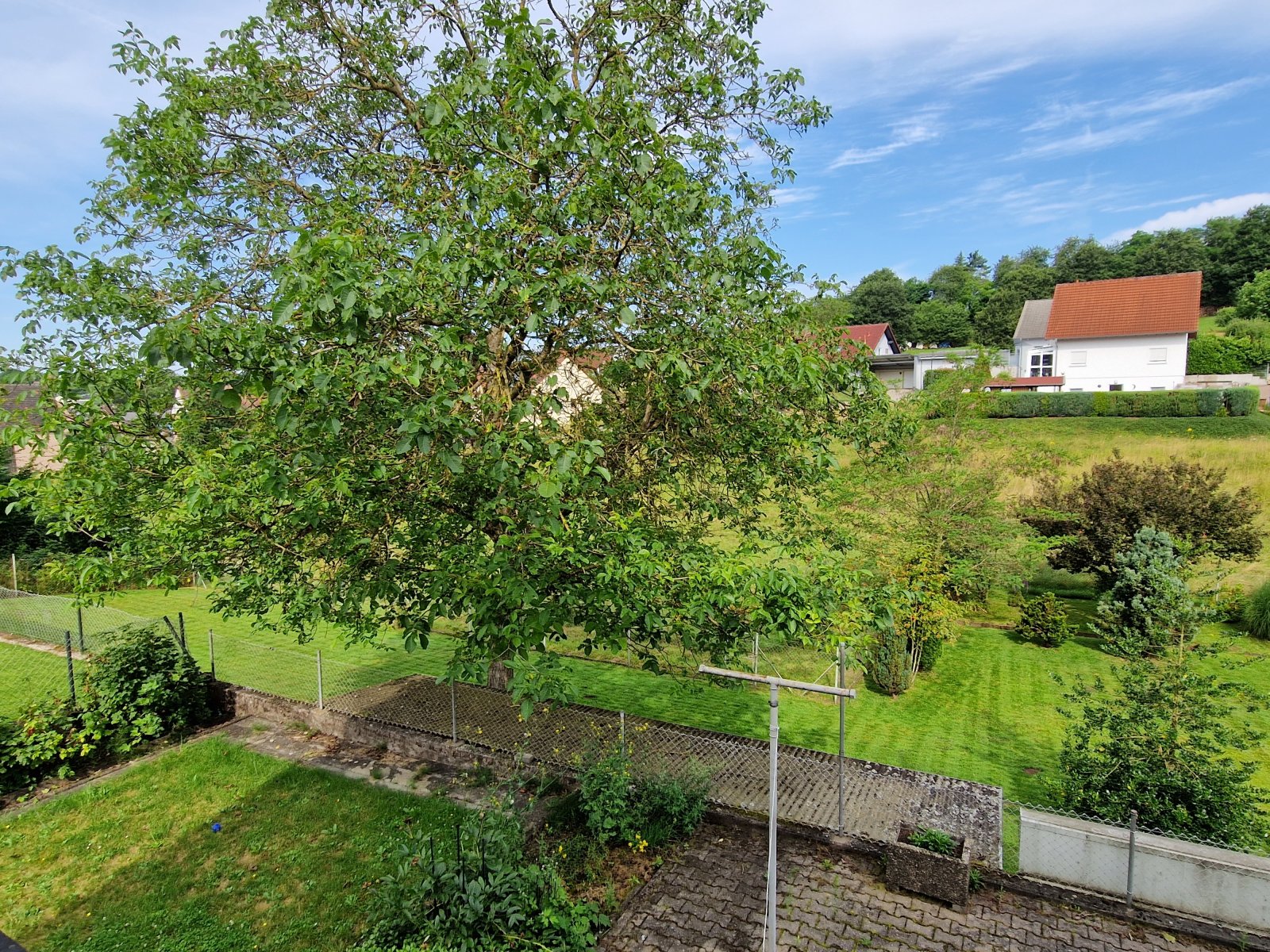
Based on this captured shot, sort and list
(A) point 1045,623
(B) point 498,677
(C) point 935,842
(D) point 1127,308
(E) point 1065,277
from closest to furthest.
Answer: (C) point 935,842 < (B) point 498,677 < (A) point 1045,623 < (D) point 1127,308 < (E) point 1065,277

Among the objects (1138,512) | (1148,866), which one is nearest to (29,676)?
(1148,866)

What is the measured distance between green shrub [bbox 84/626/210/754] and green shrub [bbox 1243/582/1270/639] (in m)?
21.3

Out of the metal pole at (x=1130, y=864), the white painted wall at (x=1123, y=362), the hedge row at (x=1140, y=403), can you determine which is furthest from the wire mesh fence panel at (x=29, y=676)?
the white painted wall at (x=1123, y=362)

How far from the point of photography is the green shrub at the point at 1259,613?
49.9 feet

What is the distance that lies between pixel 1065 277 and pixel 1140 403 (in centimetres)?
4277

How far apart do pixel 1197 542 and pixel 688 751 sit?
45.4ft

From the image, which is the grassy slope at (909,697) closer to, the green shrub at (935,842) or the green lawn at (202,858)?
the green lawn at (202,858)

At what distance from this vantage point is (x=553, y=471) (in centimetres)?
469

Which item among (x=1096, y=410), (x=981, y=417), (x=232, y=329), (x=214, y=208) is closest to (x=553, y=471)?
(x=232, y=329)

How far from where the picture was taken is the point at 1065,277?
6762 cm

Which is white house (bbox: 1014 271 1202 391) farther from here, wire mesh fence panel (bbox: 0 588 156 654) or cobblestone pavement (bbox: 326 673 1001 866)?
wire mesh fence panel (bbox: 0 588 156 654)

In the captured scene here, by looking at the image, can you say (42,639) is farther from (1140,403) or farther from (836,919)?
(1140,403)

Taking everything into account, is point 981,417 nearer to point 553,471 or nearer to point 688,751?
point 688,751

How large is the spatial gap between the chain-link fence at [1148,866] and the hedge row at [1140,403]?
25.9 m
